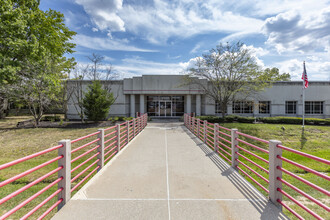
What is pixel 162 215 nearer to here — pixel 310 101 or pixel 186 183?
pixel 186 183

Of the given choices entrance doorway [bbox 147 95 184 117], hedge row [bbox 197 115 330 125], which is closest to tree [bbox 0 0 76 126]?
entrance doorway [bbox 147 95 184 117]

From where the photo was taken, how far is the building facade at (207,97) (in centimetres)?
2353

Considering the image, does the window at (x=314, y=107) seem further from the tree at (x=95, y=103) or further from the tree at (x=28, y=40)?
the tree at (x=28, y=40)

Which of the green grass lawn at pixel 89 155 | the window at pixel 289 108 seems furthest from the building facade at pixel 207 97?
the green grass lawn at pixel 89 155

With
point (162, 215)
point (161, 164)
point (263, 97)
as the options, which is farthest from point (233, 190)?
point (263, 97)

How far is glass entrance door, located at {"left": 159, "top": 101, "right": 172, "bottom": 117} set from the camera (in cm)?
2583

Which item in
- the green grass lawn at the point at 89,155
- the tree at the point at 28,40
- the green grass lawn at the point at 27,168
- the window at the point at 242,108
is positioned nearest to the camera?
the green grass lawn at the point at 27,168

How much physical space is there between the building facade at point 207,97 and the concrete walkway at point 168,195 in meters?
18.5

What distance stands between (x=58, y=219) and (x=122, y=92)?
22518 millimetres

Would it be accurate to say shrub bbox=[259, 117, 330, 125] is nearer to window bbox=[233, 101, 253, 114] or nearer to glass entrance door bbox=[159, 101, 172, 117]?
window bbox=[233, 101, 253, 114]

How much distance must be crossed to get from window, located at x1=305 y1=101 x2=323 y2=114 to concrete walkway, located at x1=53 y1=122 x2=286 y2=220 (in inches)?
1048

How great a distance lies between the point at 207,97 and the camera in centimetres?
2417

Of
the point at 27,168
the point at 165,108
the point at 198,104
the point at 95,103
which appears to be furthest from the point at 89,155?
the point at 165,108

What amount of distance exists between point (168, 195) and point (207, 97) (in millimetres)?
21783
